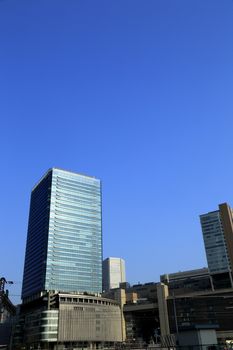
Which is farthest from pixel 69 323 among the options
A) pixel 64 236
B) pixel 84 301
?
pixel 64 236

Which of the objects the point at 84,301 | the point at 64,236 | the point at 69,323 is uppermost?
the point at 64,236

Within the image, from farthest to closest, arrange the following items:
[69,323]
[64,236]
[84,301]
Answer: [64,236] < [84,301] < [69,323]

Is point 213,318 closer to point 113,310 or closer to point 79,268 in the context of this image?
point 113,310

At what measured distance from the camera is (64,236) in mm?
172750

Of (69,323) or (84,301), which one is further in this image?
(84,301)

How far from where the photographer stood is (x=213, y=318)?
153375 millimetres

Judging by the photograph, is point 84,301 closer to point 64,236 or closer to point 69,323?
point 69,323

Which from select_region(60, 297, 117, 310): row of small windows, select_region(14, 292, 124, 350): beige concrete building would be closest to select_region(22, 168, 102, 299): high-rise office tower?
select_region(60, 297, 117, 310): row of small windows

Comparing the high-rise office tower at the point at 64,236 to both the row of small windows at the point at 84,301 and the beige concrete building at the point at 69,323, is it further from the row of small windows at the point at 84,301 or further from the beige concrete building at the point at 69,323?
the beige concrete building at the point at 69,323

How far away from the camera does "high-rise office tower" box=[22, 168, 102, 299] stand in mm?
165625

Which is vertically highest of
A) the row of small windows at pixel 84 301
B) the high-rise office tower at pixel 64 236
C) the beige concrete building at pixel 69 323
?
the high-rise office tower at pixel 64 236

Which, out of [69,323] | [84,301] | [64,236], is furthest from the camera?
[64,236]

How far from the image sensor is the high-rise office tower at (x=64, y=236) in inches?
6521

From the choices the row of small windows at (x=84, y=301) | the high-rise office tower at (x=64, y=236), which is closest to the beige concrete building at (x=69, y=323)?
the row of small windows at (x=84, y=301)
